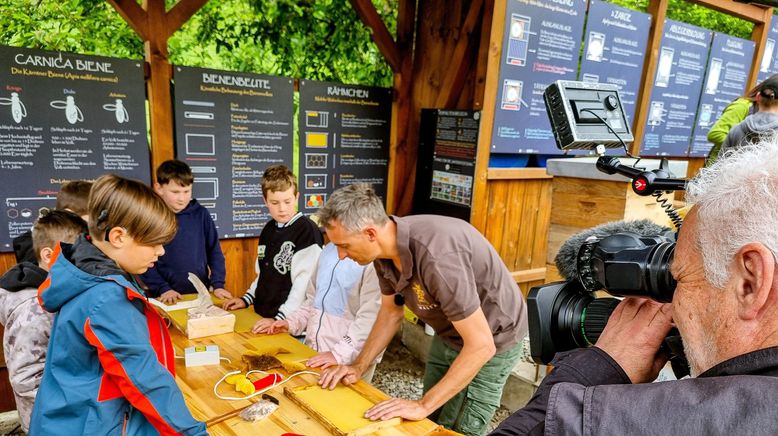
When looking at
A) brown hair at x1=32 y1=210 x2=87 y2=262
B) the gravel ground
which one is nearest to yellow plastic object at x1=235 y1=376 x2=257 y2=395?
brown hair at x1=32 y1=210 x2=87 y2=262

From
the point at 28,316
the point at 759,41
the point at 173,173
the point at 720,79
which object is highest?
the point at 759,41

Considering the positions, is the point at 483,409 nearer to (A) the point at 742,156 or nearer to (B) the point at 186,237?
(A) the point at 742,156

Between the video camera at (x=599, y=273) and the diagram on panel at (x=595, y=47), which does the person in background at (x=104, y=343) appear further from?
the diagram on panel at (x=595, y=47)

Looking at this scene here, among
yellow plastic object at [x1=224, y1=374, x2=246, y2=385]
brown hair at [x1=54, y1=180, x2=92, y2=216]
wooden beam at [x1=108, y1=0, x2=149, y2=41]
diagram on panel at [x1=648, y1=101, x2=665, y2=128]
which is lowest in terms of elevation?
yellow plastic object at [x1=224, y1=374, x2=246, y2=385]

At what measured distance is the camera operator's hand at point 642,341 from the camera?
94 cm

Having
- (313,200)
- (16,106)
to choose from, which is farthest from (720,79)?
(16,106)

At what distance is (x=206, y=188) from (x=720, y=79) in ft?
20.5

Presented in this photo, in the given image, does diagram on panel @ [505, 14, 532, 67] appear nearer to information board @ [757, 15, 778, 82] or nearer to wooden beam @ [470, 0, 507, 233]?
wooden beam @ [470, 0, 507, 233]

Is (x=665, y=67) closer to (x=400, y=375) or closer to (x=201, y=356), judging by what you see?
Answer: (x=400, y=375)

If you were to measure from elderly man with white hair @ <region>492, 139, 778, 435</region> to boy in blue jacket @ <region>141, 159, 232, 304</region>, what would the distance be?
115 inches

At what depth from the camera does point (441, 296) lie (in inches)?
77.5

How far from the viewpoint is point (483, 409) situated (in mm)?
2391

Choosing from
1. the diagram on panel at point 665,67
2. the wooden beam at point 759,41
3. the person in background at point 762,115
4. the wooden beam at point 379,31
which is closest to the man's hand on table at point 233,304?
the wooden beam at point 379,31

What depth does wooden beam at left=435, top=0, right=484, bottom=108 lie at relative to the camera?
13.5 feet
